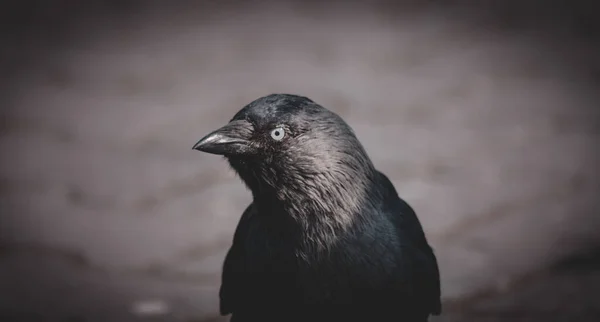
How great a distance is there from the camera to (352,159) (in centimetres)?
337

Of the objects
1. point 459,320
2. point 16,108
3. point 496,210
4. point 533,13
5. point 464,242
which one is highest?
point 533,13

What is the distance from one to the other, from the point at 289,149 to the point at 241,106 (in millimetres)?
4161

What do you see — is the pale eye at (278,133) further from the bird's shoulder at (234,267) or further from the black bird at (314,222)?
the bird's shoulder at (234,267)

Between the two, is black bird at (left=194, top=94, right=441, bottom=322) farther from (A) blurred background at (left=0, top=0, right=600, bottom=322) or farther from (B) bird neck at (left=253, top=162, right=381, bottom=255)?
(A) blurred background at (left=0, top=0, right=600, bottom=322)

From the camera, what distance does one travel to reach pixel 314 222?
3342 mm

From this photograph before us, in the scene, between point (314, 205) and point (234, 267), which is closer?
point (314, 205)

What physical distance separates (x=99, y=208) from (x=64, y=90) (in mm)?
2355

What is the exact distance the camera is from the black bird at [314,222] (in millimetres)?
3227

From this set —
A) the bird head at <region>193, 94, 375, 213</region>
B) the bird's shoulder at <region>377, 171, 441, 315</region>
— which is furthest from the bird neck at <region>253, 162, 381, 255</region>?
the bird's shoulder at <region>377, 171, 441, 315</region>

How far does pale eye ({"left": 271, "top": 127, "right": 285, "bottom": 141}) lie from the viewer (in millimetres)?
3207

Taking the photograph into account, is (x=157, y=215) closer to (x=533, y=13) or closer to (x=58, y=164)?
(x=58, y=164)

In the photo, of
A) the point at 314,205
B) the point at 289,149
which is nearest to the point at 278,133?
the point at 289,149

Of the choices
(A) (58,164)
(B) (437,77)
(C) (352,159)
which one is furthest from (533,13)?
A: (C) (352,159)

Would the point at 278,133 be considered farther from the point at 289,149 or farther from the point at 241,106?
the point at 241,106
